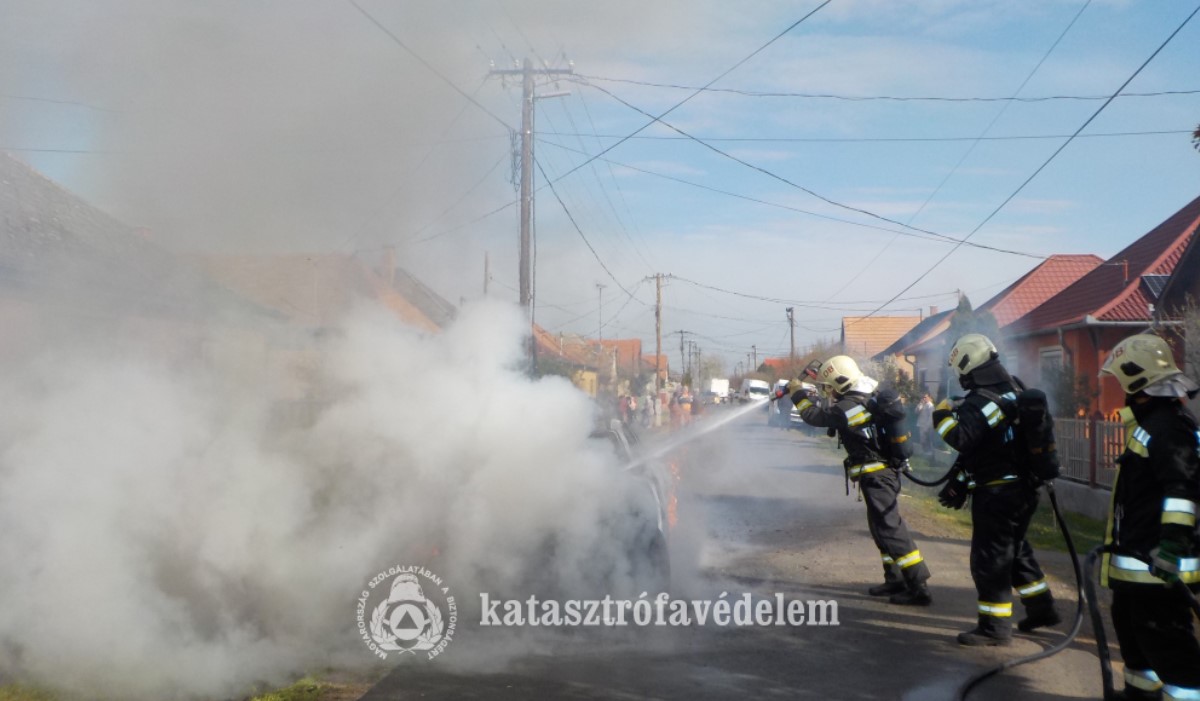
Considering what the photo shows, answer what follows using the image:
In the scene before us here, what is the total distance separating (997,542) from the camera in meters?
5.82

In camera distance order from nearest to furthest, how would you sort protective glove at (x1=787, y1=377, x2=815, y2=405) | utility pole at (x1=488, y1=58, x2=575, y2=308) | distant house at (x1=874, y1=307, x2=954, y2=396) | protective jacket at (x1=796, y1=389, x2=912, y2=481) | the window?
protective jacket at (x1=796, y1=389, x2=912, y2=481) < protective glove at (x1=787, y1=377, x2=815, y2=405) < utility pole at (x1=488, y1=58, x2=575, y2=308) < the window < distant house at (x1=874, y1=307, x2=954, y2=396)

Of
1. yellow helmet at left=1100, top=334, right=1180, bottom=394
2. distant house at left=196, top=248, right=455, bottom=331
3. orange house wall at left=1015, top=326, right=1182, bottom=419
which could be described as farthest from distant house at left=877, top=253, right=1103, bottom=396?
yellow helmet at left=1100, top=334, right=1180, bottom=394

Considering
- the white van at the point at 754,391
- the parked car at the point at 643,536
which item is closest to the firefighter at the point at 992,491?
the parked car at the point at 643,536

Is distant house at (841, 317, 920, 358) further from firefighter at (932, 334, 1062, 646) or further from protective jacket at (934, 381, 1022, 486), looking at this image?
protective jacket at (934, 381, 1022, 486)

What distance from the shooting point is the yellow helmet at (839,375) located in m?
7.34

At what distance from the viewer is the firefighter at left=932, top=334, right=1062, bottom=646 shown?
577 centimetres

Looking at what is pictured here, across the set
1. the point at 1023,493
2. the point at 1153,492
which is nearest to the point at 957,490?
the point at 1023,493

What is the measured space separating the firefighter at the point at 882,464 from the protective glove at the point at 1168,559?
9.28ft

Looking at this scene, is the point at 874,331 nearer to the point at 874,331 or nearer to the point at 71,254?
the point at 874,331

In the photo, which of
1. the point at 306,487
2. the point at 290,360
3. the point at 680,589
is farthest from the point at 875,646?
the point at 290,360

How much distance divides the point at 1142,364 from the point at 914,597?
3035 mm

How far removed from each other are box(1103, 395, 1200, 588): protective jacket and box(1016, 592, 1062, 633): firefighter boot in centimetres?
178

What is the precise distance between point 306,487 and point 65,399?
1.41 m

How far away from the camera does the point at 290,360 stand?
23.8 ft
